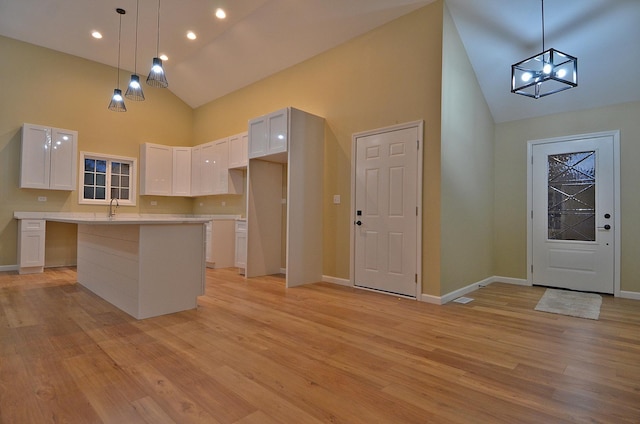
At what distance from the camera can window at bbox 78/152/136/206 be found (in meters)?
6.71

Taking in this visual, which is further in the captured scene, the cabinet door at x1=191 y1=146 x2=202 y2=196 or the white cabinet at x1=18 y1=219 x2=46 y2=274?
the cabinet door at x1=191 y1=146 x2=202 y2=196

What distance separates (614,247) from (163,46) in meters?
7.85

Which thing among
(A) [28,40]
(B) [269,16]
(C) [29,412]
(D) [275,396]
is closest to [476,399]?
(D) [275,396]

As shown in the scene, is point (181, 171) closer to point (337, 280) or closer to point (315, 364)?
point (337, 280)

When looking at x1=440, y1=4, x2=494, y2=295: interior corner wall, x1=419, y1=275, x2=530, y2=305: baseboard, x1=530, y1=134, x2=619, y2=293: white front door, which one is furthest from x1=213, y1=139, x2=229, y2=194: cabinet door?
x1=530, y1=134, x2=619, y2=293: white front door

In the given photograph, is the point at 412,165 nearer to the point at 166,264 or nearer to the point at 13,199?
the point at 166,264

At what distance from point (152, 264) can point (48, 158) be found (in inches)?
172

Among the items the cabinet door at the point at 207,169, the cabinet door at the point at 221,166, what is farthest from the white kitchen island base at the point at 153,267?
the cabinet door at the point at 207,169

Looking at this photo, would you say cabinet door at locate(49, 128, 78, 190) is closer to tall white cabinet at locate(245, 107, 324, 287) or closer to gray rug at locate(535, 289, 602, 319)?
tall white cabinet at locate(245, 107, 324, 287)

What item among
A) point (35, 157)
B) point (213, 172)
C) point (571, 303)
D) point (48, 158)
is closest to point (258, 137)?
point (213, 172)

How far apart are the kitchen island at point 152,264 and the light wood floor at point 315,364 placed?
16cm

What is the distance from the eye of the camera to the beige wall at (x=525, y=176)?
4324mm

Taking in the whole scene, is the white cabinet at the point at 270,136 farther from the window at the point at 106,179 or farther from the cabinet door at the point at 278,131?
the window at the point at 106,179

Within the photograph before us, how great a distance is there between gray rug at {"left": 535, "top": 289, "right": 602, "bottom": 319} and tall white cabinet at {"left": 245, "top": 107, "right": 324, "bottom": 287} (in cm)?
296
